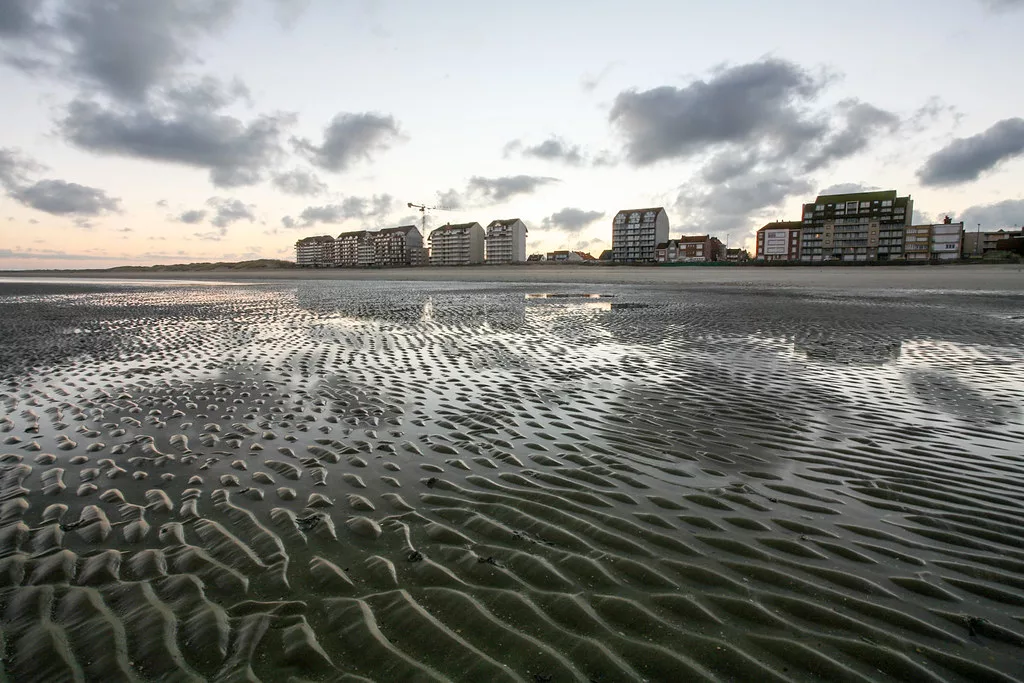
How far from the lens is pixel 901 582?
11.1 feet

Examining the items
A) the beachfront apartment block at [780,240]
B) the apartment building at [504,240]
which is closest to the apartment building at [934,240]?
the beachfront apartment block at [780,240]

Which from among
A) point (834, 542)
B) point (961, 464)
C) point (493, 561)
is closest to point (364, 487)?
point (493, 561)

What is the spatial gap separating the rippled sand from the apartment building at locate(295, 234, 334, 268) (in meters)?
172

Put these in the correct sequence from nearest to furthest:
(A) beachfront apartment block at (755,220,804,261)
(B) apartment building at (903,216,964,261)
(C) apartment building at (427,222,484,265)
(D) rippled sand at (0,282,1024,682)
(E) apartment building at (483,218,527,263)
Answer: (D) rippled sand at (0,282,1024,682), (B) apartment building at (903,216,964,261), (A) beachfront apartment block at (755,220,804,261), (E) apartment building at (483,218,527,263), (C) apartment building at (427,222,484,265)

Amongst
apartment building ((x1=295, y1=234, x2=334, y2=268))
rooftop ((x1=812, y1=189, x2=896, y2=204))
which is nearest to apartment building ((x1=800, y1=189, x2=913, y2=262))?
rooftop ((x1=812, y1=189, x2=896, y2=204))

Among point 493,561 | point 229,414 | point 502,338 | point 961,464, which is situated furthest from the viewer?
point 502,338

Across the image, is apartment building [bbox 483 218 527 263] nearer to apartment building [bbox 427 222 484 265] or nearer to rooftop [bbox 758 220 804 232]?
apartment building [bbox 427 222 484 265]

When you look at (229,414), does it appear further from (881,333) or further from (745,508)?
(881,333)

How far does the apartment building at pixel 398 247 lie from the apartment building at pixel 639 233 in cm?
5899

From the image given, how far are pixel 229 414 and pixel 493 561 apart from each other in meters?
5.64

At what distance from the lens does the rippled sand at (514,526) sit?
281cm

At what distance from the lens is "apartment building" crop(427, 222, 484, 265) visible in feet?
510

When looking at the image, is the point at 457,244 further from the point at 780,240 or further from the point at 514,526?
the point at 514,526

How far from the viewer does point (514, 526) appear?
4223mm
